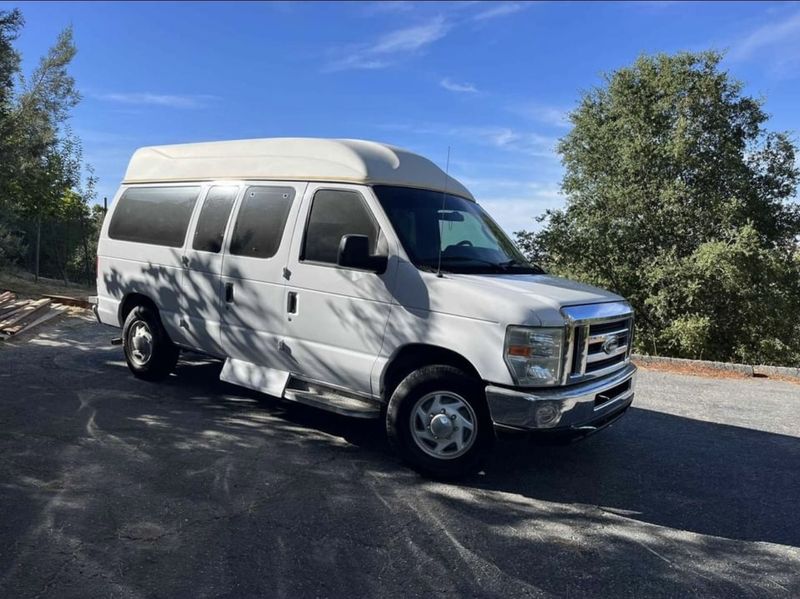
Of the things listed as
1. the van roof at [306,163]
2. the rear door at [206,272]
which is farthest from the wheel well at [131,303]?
the van roof at [306,163]

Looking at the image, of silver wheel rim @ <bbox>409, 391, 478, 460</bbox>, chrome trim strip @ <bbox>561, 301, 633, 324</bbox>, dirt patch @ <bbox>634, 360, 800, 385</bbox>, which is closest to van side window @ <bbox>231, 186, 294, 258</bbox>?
silver wheel rim @ <bbox>409, 391, 478, 460</bbox>

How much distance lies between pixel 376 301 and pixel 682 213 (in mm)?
14249

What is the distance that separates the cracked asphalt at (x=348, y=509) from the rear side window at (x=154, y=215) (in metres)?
1.77

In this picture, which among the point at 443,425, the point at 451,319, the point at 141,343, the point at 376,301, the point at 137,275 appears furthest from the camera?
Answer: the point at 141,343

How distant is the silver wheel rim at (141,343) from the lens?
6.68 metres

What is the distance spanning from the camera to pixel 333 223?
5.00m

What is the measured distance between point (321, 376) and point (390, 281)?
3.67 feet

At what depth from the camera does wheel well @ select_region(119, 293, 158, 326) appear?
6730 millimetres

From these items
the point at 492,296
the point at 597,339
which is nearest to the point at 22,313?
the point at 492,296

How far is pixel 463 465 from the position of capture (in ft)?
14.3

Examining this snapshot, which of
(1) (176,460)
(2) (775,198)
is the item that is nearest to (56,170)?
(1) (176,460)

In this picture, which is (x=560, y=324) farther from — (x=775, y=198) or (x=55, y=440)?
(x=775, y=198)

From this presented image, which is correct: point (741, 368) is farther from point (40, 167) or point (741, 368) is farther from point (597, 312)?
point (40, 167)

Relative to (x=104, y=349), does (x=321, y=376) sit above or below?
above
